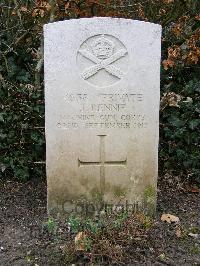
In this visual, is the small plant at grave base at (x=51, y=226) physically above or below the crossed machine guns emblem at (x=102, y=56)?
below

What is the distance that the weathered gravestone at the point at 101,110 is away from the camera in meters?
4.03

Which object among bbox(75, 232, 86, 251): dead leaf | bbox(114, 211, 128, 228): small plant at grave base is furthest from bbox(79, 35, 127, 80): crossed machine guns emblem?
bbox(75, 232, 86, 251): dead leaf

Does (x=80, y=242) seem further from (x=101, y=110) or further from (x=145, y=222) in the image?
(x=101, y=110)

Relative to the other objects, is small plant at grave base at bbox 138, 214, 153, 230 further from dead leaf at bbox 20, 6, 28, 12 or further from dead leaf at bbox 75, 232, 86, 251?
dead leaf at bbox 20, 6, 28, 12

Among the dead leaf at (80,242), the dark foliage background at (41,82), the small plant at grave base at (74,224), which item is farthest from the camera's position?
the dark foliage background at (41,82)

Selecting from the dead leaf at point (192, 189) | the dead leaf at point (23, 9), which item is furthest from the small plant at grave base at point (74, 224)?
the dead leaf at point (23, 9)

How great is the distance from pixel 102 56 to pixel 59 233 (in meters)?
1.49

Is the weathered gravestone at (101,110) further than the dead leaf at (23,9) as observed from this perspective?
No

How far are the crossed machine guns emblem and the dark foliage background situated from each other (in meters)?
1.22

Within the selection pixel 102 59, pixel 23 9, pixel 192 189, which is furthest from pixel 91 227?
pixel 23 9

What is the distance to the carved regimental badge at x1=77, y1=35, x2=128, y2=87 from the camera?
4039 mm

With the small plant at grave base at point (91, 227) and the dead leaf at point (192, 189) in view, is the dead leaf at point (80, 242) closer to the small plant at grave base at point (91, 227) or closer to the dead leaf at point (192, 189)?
the small plant at grave base at point (91, 227)

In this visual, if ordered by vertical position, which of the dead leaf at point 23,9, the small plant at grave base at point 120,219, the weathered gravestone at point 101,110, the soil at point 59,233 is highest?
the dead leaf at point 23,9

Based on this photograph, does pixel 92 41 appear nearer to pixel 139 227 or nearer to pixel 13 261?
pixel 139 227
